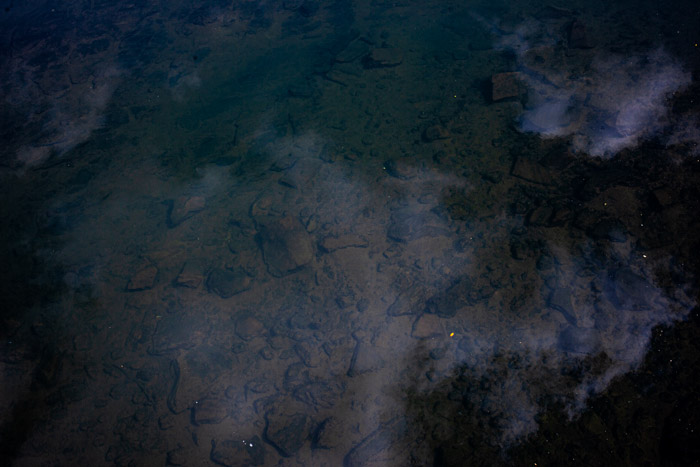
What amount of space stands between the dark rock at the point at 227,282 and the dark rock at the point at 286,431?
→ 1.57m

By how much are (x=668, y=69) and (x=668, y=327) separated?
470 cm

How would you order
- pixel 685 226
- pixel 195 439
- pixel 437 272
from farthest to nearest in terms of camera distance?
pixel 437 272
pixel 685 226
pixel 195 439

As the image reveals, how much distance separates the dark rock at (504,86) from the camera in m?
5.61

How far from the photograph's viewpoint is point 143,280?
4.68 m

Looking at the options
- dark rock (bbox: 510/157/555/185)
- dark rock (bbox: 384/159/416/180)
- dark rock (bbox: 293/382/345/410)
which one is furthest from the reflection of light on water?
A: dark rock (bbox: 293/382/345/410)

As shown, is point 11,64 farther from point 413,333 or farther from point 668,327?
point 668,327

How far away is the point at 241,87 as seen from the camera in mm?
7020

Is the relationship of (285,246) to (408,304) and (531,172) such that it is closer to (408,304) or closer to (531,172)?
(408,304)

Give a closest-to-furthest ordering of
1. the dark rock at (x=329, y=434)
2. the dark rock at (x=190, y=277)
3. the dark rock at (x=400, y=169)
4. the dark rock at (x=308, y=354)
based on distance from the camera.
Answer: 1. the dark rock at (x=329, y=434)
2. the dark rock at (x=308, y=354)
3. the dark rock at (x=190, y=277)
4. the dark rock at (x=400, y=169)

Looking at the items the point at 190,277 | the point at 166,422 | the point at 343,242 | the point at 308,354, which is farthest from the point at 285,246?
the point at 166,422

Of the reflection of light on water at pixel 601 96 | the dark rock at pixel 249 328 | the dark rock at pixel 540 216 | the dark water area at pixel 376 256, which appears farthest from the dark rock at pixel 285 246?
the reflection of light on water at pixel 601 96

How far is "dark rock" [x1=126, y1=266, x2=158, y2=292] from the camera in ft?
15.2

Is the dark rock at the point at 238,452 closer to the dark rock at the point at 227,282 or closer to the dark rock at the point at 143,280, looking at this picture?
the dark rock at the point at 227,282

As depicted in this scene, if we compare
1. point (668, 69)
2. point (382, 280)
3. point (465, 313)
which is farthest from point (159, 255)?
point (668, 69)
